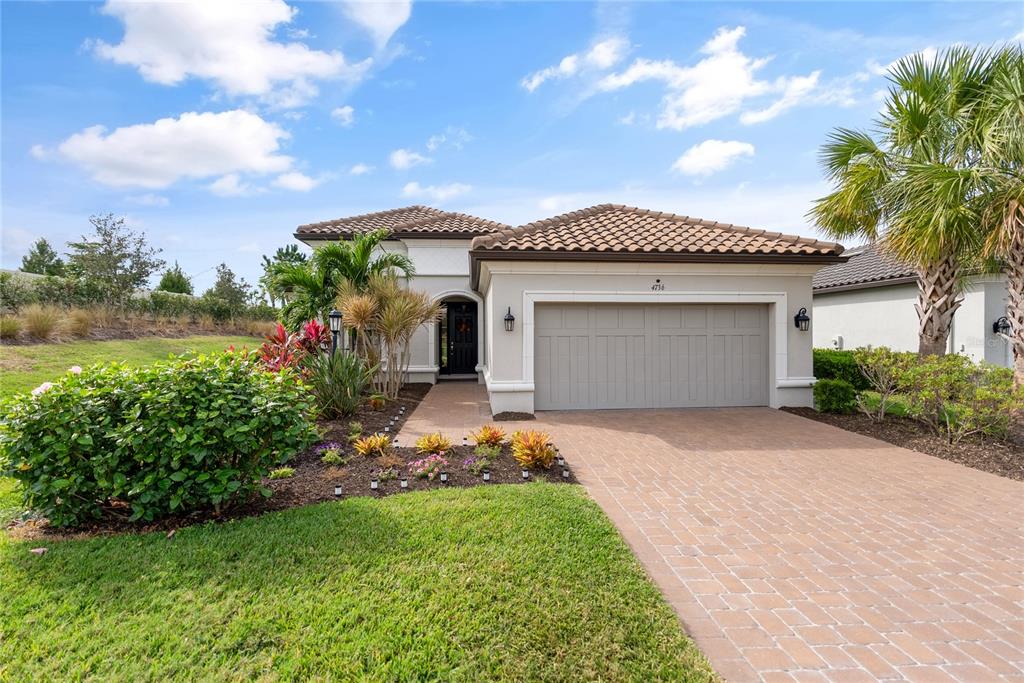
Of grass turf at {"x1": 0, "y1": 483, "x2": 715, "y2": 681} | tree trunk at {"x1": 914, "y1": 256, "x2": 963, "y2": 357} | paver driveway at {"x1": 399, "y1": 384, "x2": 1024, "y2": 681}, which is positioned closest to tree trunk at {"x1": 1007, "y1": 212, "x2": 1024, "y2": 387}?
tree trunk at {"x1": 914, "y1": 256, "x2": 963, "y2": 357}

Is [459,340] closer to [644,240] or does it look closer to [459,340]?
[459,340]

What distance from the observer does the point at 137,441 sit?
13.1ft

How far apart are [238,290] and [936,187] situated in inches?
1410

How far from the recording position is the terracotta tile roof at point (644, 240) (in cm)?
962

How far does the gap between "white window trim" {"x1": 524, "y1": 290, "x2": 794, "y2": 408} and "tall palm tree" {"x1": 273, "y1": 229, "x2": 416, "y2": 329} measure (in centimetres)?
501

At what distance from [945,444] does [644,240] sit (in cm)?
631

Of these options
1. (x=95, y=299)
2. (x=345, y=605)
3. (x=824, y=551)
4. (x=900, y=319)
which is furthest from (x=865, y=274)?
(x=95, y=299)

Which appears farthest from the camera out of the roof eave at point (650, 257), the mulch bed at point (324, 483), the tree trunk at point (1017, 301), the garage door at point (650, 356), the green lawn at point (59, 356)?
the green lawn at point (59, 356)

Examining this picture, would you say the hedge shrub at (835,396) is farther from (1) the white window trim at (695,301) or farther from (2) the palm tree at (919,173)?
(2) the palm tree at (919,173)

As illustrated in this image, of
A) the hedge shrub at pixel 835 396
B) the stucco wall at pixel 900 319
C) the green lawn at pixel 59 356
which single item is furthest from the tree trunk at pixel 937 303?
the green lawn at pixel 59 356

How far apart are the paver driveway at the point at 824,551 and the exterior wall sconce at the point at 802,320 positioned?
3.28m

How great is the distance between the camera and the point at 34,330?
14.0 meters

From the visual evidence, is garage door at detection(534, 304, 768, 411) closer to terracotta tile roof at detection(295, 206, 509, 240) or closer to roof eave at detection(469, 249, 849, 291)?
roof eave at detection(469, 249, 849, 291)

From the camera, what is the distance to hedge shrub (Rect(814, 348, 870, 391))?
11.7 metres
